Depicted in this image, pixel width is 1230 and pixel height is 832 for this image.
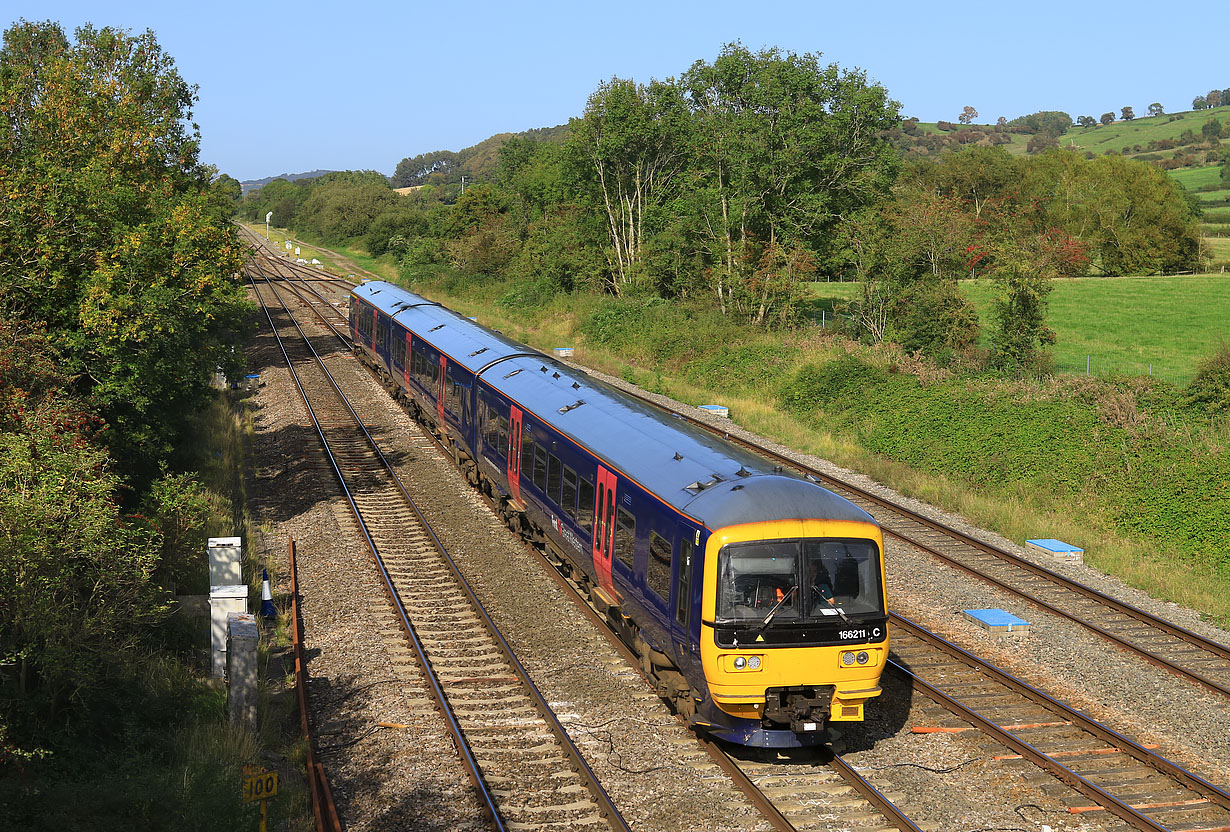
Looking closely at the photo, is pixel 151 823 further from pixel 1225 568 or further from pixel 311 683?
pixel 1225 568

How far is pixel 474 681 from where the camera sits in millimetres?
13008

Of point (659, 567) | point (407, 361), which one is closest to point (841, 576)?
point (659, 567)

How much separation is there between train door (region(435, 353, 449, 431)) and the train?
321 inches

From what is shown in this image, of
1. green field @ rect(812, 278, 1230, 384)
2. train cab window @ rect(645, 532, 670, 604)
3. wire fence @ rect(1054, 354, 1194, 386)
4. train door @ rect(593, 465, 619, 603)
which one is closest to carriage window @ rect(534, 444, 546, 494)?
train door @ rect(593, 465, 619, 603)

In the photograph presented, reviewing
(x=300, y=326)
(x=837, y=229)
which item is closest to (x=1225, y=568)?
(x=837, y=229)

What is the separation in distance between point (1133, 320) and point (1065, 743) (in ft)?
143

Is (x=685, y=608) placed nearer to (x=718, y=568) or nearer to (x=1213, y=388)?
(x=718, y=568)

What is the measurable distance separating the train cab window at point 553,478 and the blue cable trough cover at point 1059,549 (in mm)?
9608

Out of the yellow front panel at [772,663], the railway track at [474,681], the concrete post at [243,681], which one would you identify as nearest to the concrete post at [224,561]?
the railway track at [474,681]

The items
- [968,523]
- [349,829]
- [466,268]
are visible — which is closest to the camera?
[349,829]

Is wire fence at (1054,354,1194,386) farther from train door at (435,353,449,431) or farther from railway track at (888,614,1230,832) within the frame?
railway track at (888,614,1230,832)

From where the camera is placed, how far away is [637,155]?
48.8m

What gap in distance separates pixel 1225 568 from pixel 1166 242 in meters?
59.5

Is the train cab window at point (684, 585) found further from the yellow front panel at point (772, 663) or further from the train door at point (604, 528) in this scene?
the train door at point (604, 528)
